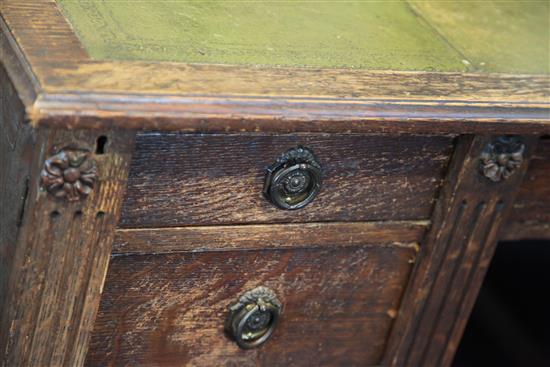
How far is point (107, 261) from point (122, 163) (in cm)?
11

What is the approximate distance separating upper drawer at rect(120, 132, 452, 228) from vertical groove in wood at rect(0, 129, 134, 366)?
44mm

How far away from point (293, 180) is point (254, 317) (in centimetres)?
18

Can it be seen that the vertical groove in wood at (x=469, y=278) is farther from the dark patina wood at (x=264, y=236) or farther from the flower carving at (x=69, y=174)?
the flower carving at (x=69, y=174)

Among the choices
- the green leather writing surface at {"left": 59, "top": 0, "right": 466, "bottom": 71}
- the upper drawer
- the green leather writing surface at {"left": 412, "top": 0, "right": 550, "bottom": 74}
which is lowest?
the upper drawer

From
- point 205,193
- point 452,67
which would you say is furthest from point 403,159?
point 205,193

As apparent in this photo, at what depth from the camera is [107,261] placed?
3.30ft

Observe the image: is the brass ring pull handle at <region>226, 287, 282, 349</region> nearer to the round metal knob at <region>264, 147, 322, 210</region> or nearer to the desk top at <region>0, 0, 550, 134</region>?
the round metal knob at <region>264, 147, 322, 210</region>

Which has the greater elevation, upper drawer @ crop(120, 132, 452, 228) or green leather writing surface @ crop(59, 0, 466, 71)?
green leather writing surface @ crop(59, 0, 466, 71)

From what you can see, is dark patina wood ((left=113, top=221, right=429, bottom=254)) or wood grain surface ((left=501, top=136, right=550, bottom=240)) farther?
wood grain surface ((left=501, top=136, right=550, bottom=240))

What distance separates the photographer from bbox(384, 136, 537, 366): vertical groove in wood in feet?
3.78

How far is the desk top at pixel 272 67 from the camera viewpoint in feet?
2.99

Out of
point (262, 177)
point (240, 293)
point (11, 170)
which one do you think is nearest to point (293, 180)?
point (262, 177)

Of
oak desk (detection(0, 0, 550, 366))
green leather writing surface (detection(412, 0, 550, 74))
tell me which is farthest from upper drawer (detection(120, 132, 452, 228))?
green leather writing surface (detection(412, 0, 550, 74))

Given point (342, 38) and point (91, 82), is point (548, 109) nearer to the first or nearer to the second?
point (342, 38)
